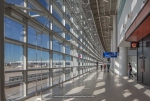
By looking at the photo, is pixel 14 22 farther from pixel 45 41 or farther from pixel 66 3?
pixel 66 3

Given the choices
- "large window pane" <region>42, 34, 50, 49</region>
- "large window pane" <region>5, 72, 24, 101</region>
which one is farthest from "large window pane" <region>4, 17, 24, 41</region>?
"large window pane" <region>42, 34, 50, 49</region>

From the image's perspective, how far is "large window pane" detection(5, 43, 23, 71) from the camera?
573cm

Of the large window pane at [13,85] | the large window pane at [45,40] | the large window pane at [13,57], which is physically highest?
the large window pane at [45,40]

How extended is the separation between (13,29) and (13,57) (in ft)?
3.19

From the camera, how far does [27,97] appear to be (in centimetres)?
678

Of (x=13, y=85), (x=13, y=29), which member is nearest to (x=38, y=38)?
(x=13, y=29)

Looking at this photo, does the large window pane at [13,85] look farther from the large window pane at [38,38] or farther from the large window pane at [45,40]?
the large window pane at [45,40]

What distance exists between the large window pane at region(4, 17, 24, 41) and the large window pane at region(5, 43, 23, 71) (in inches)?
13.1

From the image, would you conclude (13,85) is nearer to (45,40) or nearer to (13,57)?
(13,57)

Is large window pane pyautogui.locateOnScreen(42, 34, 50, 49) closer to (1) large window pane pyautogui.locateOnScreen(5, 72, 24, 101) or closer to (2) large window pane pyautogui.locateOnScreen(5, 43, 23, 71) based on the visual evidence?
(2) large window pane pyautogui.locateOnScreen(5, 43, 23, 71)

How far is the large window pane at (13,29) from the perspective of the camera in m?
5.72

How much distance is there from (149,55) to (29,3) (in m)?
7.92

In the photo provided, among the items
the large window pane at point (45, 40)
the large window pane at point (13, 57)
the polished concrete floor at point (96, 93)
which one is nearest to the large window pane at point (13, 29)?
the large window pane at point (13, 57)

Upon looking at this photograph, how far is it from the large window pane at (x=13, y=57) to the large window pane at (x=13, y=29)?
1.09 ft
